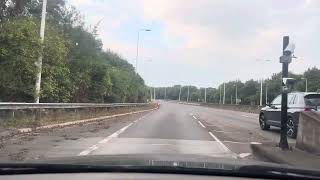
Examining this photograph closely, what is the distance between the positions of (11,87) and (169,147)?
13.9 metres

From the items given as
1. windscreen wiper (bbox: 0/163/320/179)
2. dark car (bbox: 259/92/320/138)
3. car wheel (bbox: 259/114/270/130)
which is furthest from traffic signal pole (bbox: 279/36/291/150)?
car wheel (bbox: 259/114/270/130)

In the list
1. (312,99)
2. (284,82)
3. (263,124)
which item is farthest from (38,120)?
(284,82)

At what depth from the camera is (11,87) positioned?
2881 centimetres

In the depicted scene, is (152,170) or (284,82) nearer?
(152,170)

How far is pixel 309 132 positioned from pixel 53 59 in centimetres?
1813

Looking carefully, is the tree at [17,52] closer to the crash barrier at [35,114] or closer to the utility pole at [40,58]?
the utility pole at [40,58]

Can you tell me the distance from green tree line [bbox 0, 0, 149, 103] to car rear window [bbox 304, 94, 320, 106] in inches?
463

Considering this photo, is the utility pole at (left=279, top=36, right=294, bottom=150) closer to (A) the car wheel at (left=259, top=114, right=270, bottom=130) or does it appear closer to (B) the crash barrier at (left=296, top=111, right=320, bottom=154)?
(B) the crash barrier at (left=296, top=111, right=320, bottom=154)

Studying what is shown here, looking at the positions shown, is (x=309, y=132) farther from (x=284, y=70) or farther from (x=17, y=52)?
(x=17, y=52)

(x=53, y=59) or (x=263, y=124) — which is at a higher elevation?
(x=53, y=59)

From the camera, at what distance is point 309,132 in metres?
14.6

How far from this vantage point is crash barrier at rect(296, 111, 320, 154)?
45.7 ft

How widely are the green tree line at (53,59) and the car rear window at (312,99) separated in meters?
11.8

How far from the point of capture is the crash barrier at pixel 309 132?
13.9 meters
